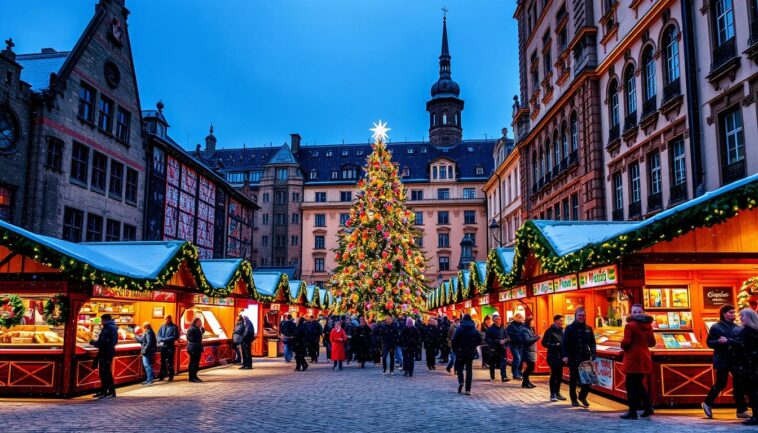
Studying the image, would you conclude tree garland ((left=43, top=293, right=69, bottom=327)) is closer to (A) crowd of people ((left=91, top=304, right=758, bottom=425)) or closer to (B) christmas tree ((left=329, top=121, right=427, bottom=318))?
(A) crowd of people ((left=91, top=304, right=758, bottom=425))

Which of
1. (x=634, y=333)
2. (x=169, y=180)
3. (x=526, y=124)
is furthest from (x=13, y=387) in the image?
(x=526, y=124)

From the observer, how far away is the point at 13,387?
44.0 feet

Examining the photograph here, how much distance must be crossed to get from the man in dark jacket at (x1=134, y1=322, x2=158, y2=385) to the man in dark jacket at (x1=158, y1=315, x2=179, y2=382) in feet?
2.15

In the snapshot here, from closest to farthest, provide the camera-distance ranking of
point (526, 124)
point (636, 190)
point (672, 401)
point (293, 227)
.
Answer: point (672, 401)
point (636, 190)
point (526, 124)
point (293, 227)

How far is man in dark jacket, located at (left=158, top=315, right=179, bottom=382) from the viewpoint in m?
17.1

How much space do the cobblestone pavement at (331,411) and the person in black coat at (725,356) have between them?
1.12 feet

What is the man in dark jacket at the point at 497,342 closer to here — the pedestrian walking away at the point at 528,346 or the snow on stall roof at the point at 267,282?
the pedestrian walking away at the point at 528,346

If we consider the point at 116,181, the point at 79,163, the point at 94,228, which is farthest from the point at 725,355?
the point at 116,181

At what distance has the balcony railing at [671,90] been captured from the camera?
1994 centimetres

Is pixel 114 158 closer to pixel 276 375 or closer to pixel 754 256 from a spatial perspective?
pixel 276 375

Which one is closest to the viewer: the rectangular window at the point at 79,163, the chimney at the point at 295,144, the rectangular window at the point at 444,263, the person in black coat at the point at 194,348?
→ the person in black coat at the point at 194,348

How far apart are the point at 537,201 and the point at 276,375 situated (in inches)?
873

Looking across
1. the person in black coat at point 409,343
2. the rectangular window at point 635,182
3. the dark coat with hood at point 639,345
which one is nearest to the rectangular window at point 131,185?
the person in black coat at point 409,343

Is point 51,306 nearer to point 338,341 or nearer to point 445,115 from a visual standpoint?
point 338,341
